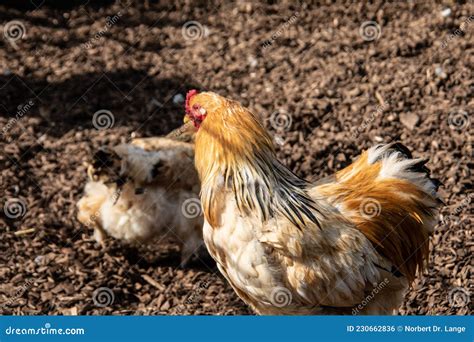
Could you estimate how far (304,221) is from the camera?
493 cm

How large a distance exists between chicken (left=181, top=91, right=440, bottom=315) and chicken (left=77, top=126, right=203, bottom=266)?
3.74 ft

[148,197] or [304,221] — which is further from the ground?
[148,197]

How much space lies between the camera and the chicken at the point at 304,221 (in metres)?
4.87

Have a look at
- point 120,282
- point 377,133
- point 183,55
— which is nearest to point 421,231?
point 377,133

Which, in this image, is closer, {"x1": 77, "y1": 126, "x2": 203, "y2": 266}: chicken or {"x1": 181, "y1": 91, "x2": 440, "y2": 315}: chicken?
{"x1": 181, "y1": 91, "x2": 440, "y2": 315}: chicken

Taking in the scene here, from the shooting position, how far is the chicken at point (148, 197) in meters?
6.36

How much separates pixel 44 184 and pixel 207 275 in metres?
2.21

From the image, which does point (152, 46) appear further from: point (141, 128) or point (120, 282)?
point (120, 282)

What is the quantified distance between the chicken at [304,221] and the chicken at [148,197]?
1.14m

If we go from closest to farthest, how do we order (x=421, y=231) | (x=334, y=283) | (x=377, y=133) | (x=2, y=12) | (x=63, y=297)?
(x=334, y=283) → (x=421, y=231) → (x=63, y=297) → (x=377, y=133) → (x=2, y=12)

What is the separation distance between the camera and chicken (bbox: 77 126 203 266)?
20.9 ft

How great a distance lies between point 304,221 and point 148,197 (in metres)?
2.12

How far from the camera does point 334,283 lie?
4.88 meters

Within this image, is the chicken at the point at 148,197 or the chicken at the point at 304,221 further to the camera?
the chicken at the point at 148,197
